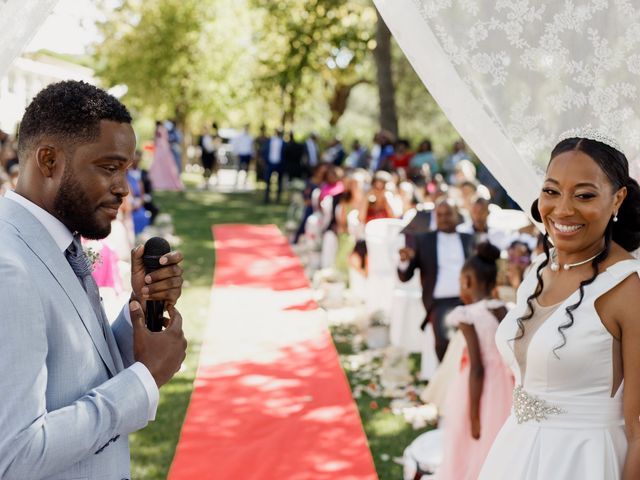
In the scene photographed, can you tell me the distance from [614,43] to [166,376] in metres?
2.21

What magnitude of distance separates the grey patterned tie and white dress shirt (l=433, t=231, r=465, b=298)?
4886mm

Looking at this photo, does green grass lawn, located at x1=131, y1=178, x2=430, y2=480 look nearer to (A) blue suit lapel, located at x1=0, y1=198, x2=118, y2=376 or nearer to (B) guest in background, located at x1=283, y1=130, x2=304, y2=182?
(A) blue suit lapel, located at x1=0, y1=198, x2=118, y2=376

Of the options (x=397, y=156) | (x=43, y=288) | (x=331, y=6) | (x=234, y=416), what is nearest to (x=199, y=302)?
(x=234, y=416)

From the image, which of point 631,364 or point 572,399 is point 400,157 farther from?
point 631,364

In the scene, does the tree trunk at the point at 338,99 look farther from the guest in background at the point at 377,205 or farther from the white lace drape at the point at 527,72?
the white lace drape at the point at 527,72

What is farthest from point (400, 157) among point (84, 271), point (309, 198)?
point (84, 271)

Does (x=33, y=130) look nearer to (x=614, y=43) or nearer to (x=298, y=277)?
(x=614, y=43)

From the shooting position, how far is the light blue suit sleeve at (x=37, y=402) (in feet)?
5.39

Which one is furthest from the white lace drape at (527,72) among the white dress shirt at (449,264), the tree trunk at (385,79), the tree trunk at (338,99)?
the tree trunk at (338,99)

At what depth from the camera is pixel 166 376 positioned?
2.00m

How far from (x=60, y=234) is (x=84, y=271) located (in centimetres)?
13

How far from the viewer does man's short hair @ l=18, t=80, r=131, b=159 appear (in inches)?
75.5

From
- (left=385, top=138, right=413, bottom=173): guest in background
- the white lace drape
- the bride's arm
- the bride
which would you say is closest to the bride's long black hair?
the bride

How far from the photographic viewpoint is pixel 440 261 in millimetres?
6809
